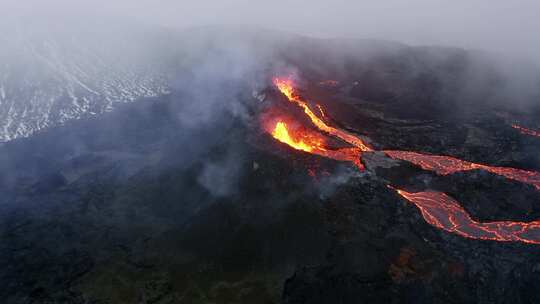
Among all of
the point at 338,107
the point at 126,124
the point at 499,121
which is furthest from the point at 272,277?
the point at 126,124

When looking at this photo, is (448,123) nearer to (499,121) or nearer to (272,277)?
(499,121)

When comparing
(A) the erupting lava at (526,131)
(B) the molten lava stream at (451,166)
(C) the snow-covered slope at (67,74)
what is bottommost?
(C) the snow-covered slope at (67,74)

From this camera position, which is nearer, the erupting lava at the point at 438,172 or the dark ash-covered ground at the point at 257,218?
the dark ash-covered ground at the point at 257,218

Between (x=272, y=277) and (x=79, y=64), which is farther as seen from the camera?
(x=79, y=64)

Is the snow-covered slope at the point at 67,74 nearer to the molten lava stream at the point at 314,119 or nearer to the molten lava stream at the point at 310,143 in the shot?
the molten lava stream at the point at 314,119

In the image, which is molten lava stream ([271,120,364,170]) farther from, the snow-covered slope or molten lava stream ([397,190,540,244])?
the snow-covered slope

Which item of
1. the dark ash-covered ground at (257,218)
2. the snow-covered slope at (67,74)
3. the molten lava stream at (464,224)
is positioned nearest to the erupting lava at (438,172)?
the molten lava stream at (464,224)

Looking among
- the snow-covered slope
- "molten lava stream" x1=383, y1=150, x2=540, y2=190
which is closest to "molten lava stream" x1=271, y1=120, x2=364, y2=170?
"molten lava stream" x1=383, y1=150, x2=540, y2=190

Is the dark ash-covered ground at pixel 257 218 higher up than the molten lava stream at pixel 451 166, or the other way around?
the molten lava stream at pixel 451 166
